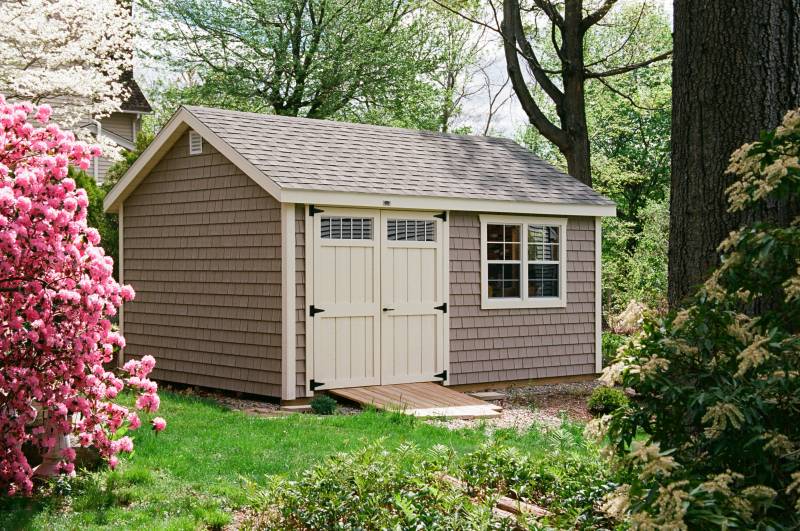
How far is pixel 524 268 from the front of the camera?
Answer: 13141 mm

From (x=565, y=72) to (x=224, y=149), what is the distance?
971 centimetres

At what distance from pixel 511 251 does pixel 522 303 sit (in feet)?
2.39

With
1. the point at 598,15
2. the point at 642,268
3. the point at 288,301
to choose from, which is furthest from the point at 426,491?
the point at 642,268

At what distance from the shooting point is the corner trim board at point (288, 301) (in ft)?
35.7

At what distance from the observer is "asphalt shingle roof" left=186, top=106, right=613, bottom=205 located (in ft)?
37.6

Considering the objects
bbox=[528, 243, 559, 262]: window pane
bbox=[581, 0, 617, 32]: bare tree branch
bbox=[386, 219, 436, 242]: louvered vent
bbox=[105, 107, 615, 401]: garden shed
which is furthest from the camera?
bbox=[581, 0, 617, 32]: bare tree branch

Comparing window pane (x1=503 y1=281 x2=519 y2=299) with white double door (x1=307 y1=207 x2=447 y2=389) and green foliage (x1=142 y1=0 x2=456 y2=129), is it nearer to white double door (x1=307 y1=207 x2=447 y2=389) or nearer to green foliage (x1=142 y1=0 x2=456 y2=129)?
white double door (x1=307 y1=207 x2=447 y2=389)

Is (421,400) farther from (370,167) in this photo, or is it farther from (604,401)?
(370,167)

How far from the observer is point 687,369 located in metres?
3.46

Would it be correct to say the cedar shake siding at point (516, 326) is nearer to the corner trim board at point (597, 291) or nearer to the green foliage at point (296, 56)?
the corner trim board at point (597, 291)

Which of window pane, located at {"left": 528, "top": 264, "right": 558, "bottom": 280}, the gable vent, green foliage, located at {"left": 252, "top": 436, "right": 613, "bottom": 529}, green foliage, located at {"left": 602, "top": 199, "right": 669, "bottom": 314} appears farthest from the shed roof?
green foliage, located at {"left": 602, "top": 199, "right": 669, "bottom": 314}

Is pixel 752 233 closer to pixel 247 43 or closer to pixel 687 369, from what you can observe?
pixel 687 369

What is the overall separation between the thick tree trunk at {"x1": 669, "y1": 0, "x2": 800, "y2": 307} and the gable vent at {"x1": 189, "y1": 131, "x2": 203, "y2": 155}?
844 centimetres

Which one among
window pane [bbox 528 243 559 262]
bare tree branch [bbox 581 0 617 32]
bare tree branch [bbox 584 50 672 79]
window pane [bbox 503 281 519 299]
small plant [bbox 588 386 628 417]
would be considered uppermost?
bare tree branch [bbox 581 0 617 32]
